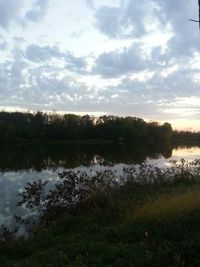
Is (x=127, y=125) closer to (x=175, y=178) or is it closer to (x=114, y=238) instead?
(x=175, y=178)

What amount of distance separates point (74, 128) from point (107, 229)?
112 m

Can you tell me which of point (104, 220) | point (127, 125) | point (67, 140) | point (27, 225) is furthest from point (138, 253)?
point (127, 125)

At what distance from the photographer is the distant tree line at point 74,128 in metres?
106

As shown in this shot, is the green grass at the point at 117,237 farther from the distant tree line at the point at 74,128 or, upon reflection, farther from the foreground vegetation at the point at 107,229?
the distant tree line at the point at 74,128

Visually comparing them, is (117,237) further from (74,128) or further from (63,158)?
(74,128)

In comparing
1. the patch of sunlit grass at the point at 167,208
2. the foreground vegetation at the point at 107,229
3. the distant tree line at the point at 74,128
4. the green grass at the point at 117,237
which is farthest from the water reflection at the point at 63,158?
the distant tree line at the point at 74,128

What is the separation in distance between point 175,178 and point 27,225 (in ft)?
24.3

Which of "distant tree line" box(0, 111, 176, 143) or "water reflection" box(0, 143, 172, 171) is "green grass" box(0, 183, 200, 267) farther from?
"distant tree line" box(0, 111, 176, 143)

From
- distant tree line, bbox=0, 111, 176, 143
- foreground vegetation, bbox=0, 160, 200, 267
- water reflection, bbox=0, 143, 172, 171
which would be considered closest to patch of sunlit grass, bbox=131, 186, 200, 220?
foreground vegetation, bbox=0, 160, 200, 267

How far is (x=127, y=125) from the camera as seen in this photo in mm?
135125

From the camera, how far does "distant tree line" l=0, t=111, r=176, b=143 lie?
348ft

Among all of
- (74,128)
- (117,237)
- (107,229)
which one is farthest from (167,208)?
(74,128)

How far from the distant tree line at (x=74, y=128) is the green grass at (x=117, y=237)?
88203 millimetres

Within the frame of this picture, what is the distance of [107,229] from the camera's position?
984 cm
